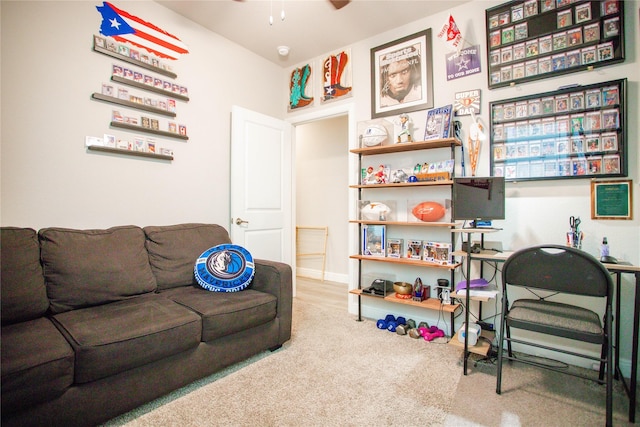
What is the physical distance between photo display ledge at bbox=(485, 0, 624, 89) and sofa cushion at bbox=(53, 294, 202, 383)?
110 inches

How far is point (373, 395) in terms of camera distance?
1726 mm

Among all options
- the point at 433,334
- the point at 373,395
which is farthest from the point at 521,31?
the point at 373,395

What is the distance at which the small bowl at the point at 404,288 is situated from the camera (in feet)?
8.82

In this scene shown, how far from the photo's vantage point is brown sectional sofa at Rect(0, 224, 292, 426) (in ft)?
4.23

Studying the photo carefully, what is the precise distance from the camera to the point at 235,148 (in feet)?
9.95

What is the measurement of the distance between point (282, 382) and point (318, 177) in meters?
3.41

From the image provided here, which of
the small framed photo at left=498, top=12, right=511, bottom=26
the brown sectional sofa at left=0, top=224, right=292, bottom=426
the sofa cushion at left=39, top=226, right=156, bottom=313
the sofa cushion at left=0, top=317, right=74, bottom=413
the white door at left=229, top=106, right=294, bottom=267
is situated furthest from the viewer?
the white door at left=229, top=106, right=294, bottom=267

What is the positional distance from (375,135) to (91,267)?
2.38 metres

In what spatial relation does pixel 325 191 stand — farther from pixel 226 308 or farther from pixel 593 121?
pixel 593 121

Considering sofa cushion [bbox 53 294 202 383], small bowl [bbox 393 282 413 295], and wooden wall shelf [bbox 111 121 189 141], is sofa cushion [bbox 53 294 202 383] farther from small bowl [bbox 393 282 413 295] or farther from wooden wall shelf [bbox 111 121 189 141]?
small bowl [bbox 393 282 413 295]

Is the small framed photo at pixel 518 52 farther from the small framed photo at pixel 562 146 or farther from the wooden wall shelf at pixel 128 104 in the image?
the wooden wall shelf at pixel 128 104

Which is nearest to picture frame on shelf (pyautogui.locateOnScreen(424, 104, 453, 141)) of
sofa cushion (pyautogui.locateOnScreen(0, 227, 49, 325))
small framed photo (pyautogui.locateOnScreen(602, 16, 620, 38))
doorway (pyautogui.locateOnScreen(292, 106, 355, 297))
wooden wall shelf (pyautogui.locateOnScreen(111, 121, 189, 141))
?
small framed photo (pyautogui.locateOnScreen(602, 16, 620, 38))

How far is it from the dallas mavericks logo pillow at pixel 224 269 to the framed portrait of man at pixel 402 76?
1.90m

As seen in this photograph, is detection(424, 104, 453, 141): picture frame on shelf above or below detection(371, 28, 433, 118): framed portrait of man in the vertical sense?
below
